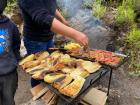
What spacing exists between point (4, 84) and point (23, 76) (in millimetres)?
2420

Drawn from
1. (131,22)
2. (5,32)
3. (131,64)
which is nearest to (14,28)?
(5,32)

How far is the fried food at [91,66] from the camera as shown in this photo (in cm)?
362

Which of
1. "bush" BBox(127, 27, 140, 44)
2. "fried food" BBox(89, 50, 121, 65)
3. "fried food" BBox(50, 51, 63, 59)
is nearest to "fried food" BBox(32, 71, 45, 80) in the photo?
"fried food" BBox(50, 51, 63, 59)

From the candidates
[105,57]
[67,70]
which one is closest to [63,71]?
[67,70]

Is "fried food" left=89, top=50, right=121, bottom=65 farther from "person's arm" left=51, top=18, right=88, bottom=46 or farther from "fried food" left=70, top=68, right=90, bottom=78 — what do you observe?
"person's arm" left=51, top=18, right=88, bottom=46

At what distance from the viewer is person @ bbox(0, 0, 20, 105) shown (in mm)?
3543

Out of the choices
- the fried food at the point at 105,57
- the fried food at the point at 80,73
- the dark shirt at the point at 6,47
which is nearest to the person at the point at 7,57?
the dark shirt at the point at 6,47

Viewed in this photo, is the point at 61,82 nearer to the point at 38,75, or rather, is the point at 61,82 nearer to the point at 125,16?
the point at 38,75

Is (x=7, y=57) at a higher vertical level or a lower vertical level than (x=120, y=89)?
higher

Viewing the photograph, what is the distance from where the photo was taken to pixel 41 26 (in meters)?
4.06

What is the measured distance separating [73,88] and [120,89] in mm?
2199

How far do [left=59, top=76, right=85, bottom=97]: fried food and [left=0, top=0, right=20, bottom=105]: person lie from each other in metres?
0.76

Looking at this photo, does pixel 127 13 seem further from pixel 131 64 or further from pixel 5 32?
pixel 5 32

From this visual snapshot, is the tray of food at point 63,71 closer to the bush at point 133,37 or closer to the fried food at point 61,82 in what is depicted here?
the fried food at point 61,82
